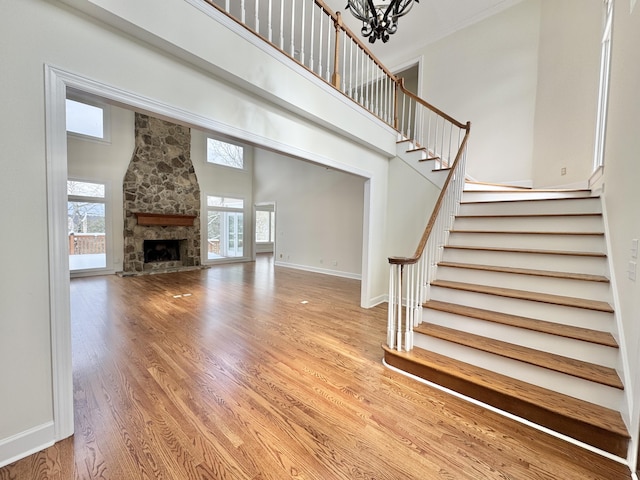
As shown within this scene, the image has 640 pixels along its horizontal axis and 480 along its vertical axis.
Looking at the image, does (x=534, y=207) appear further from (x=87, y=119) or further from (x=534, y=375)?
(x=87, y=119)

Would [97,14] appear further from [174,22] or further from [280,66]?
[280,66]

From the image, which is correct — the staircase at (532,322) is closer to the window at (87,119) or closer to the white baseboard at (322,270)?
the white baseboard at (322,270)

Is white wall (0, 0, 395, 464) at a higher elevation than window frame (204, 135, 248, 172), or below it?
below

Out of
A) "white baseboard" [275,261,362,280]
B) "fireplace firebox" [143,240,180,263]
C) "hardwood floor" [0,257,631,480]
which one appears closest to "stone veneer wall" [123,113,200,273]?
"fireplace firebox" [143,240,180,263]

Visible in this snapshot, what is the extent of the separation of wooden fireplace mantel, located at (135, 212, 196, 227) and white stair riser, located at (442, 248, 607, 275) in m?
6.93

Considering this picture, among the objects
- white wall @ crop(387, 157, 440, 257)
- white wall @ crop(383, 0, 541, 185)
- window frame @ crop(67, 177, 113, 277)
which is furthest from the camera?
window frame @ crop(67, 177, 113, 277)

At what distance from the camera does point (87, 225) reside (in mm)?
6203

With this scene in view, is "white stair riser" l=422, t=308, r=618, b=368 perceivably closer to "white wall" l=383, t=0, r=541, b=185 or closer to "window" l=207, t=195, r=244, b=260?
"white wall" l=383, t=0, r=541, b=185

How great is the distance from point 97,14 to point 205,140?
23.4ft

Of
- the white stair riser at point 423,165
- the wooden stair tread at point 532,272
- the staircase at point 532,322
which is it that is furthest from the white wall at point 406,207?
the wooden stair tread at point 532,272

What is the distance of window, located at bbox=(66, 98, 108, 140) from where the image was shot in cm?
590

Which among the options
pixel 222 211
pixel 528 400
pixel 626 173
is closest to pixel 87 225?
pixel 222 211

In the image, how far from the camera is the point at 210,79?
2.14 metres

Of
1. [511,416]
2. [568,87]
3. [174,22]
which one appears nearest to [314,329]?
[511,416]
